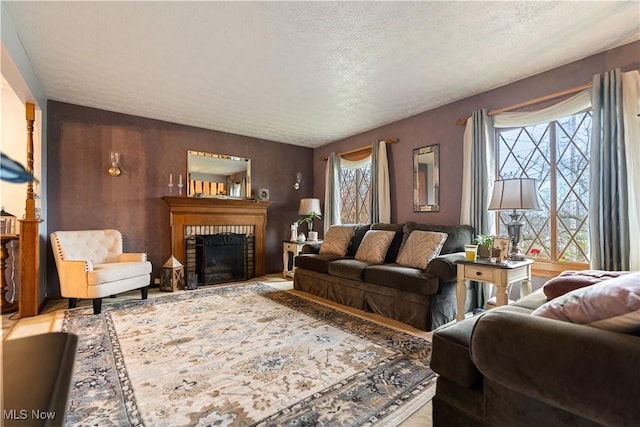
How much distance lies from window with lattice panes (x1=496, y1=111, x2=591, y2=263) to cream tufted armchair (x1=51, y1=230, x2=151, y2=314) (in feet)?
13.8

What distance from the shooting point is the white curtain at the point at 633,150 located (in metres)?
2.31

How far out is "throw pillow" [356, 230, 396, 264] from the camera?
11.6 ft

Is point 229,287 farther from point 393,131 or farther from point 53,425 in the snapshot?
point 53,425

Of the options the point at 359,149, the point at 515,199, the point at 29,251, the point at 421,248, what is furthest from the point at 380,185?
the point at 29,251

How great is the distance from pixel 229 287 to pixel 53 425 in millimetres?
3932

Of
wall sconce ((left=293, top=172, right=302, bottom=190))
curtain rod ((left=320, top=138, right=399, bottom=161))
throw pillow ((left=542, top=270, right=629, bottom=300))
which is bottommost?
throw pillow ((left=542, top=270, right=629, bottom=300))

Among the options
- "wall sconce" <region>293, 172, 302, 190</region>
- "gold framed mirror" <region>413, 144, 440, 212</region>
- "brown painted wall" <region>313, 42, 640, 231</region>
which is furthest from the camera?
"wall sconce" <region>293, 172, 302, 190</region>

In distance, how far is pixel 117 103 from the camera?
3.77 metres

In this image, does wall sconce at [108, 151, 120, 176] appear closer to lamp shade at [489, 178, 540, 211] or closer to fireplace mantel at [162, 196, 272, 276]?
fireplace mantel at [162, 196, 272, 276]

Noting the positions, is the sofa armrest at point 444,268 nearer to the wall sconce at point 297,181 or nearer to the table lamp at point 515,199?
the table lamp at point 515,199

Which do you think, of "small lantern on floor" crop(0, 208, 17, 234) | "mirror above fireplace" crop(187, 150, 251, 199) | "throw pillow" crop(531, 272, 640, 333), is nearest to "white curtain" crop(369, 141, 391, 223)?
"mirror above fireplace" crop(187, 150, 251, 199)

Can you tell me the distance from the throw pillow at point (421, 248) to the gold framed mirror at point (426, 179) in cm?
72

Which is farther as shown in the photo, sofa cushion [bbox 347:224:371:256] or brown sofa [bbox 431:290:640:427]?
sofa cushion [bbox 347:224:371:256]

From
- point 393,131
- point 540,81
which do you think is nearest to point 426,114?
point 393,131
